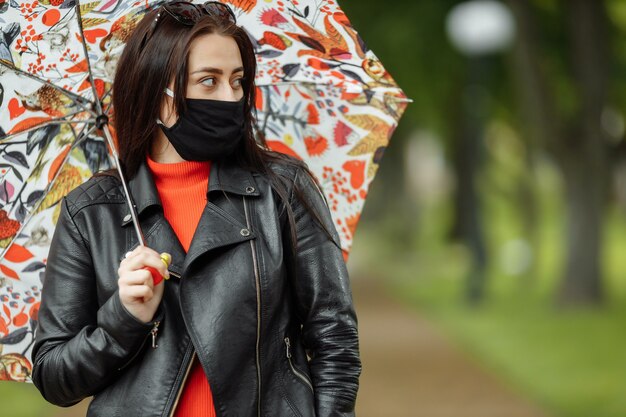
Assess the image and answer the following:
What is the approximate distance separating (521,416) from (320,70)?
664 cm

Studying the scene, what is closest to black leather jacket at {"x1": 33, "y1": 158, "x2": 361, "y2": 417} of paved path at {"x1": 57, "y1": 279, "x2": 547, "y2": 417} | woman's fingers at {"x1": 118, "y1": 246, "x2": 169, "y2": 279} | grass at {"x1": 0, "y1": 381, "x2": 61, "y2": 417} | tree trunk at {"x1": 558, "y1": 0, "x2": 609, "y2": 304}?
woman's fingers at {"x1": 118, "y1": 246, "x2": 169, "y2": 279}

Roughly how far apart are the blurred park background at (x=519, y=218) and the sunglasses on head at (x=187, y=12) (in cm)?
723

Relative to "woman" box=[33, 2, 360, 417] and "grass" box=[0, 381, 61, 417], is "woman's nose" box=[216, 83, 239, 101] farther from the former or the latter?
"grass" box=[0, 381, 61, 417]

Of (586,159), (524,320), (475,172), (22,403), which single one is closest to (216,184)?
(22,403)

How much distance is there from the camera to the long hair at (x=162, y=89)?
10.2ft

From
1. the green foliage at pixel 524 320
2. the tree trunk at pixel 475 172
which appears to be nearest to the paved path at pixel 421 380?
the green foliage at pixel 524 320

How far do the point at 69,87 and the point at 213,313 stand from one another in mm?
1095

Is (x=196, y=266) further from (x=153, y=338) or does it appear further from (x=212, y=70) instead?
(x=212, y=70)

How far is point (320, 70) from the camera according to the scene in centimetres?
390

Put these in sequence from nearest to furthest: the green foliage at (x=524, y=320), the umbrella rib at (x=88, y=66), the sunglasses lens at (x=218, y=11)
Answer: the sunglasses lens at (x=218, y=11)
the umbrella rib at (x=88, y=66)
the green foliage at (x=524, y=320)

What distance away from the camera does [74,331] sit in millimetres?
3086

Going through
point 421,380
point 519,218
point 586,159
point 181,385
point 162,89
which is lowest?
point 519,218

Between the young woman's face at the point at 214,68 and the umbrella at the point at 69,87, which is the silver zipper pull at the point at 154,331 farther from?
the umbrella at the point at 69,87

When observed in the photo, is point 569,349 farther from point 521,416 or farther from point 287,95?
point 287,95
